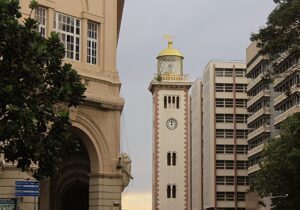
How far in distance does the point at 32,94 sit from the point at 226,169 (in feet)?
307

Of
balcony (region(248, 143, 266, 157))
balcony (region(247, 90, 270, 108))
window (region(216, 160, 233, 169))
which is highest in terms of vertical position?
balcony (region(247, 90, 270, 108))

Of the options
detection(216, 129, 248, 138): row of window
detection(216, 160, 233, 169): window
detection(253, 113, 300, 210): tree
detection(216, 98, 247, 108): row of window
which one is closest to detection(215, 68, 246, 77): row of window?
detection(216, 98, 247, 108): row of window

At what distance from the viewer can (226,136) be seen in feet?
363

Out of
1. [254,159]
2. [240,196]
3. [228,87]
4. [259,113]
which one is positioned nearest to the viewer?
[259,113]

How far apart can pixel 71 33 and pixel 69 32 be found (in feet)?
0.37

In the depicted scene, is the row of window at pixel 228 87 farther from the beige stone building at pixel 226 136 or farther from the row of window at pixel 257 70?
the row of window at pixel 257 70

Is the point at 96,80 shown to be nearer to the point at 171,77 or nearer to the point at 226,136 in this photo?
the point at 171,77

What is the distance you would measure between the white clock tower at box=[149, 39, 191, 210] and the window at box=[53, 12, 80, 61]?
69.4m

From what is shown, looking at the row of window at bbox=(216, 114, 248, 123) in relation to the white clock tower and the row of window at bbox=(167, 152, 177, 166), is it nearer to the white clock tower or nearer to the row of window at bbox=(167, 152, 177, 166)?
the white clock tower

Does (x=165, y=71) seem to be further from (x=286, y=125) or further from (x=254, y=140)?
(x=286, y=125)

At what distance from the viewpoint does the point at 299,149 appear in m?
37.6

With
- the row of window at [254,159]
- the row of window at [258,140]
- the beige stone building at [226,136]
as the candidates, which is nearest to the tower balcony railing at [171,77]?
the beige stone building at [226,136]

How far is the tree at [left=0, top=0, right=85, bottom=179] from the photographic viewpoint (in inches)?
652

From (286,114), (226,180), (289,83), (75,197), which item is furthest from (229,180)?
(75,197)
